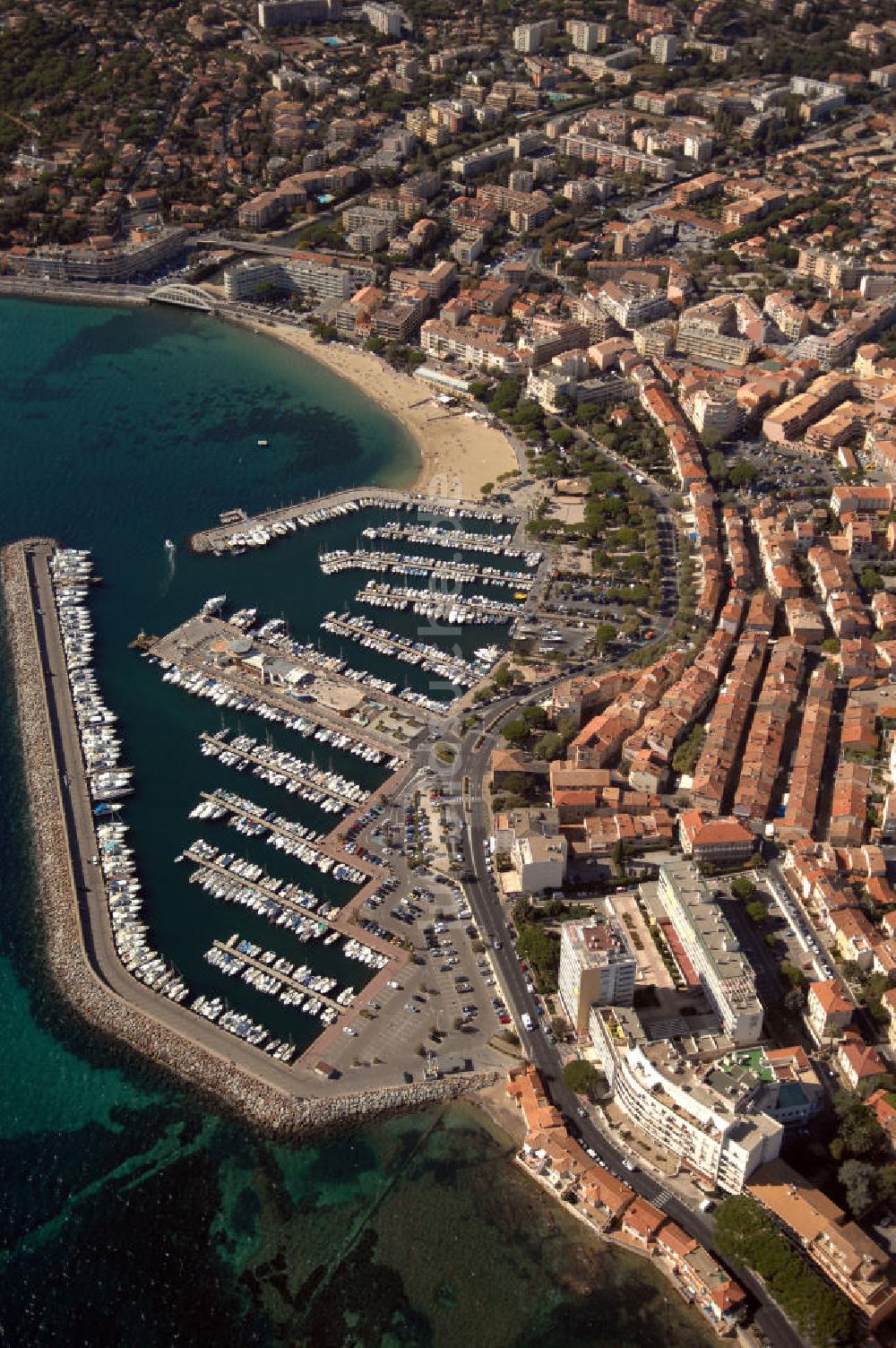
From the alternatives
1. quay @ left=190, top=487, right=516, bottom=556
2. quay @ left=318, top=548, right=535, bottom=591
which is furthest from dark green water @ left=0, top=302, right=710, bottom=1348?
quay @ left=190, top=487, right=516, bottom=556

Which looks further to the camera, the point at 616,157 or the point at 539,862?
the point at 616,157

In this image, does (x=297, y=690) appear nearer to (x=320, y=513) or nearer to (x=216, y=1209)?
(x=320, y=513)

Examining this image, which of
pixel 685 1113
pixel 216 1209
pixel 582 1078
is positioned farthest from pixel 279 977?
pixel 685 1113

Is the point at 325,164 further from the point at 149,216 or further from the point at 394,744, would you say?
the point at 394,744

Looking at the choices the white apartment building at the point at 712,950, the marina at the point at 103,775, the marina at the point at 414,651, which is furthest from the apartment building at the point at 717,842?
the marina at the point at 103,775

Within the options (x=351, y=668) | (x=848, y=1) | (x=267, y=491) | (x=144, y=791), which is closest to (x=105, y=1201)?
(x=144, y=791)

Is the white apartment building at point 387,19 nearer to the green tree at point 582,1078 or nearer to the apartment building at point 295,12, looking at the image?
the apartment building at point 295,12
